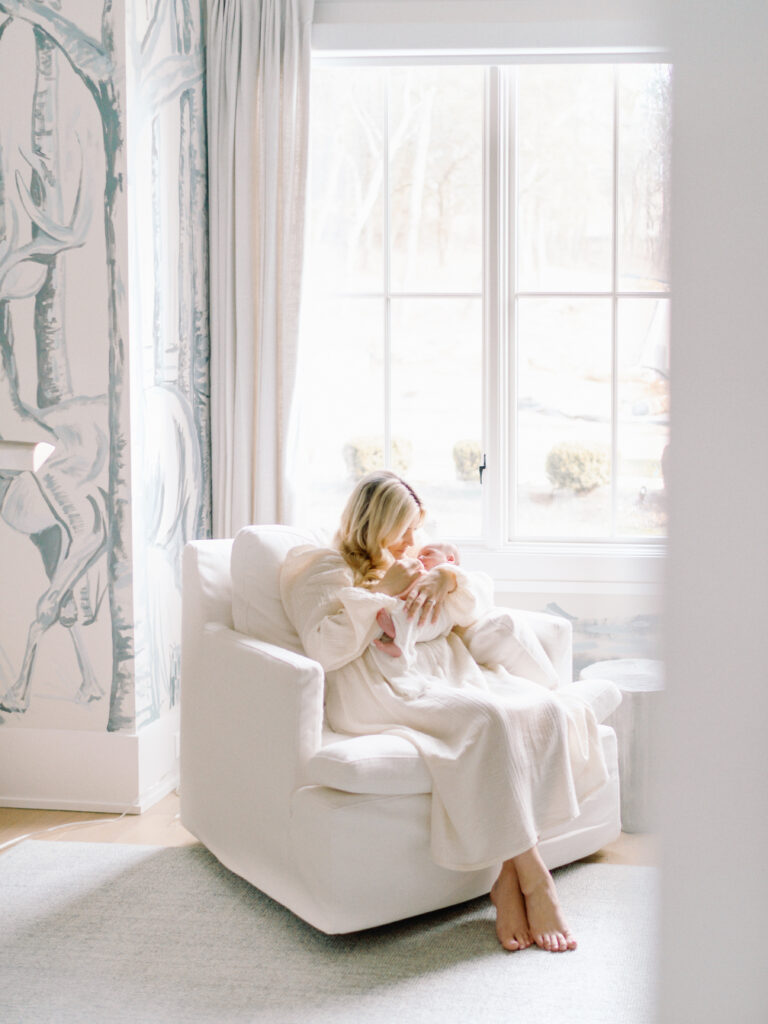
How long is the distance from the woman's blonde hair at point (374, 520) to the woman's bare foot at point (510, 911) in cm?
76

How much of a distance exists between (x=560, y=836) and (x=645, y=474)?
2331 mm

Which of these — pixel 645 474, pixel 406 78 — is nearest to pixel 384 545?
pixel 406 78

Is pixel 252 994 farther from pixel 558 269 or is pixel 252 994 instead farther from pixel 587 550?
pixel 558 269

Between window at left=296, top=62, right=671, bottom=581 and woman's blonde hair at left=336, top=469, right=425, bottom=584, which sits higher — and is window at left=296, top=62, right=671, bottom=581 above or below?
above

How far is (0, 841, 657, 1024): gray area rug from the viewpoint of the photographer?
76.1 inches

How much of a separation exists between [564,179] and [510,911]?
→ 8.02ft

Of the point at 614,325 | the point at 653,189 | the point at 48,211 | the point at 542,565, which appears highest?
the point at 48,211

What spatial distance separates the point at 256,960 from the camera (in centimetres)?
213

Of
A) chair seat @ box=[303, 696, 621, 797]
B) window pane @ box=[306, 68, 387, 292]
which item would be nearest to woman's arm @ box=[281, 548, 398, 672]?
chair seat @ box=[303, 696, 621, 797]

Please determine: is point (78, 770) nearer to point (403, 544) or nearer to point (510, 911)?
point (403, 544)

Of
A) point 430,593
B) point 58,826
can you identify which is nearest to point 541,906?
point 430,593

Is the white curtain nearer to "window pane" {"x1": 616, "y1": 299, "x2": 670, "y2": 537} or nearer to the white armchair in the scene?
the white armchair

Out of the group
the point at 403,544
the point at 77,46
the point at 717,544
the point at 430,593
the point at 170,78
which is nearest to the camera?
the point at 717,544

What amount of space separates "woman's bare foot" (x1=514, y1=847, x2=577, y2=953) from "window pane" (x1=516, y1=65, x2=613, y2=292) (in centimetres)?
206
